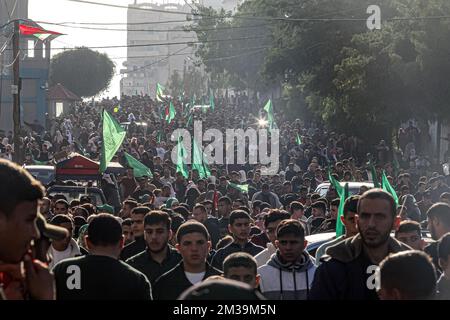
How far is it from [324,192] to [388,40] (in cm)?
1219

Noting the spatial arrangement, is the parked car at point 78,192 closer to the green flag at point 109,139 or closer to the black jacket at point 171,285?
the green flag at point 109,139

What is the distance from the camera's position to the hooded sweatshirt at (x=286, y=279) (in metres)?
8.66

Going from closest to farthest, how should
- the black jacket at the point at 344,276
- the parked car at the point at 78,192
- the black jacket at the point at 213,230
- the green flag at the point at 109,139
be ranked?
the black jacket at the point at 344,276
the black jacket at the point at 213,230
the parked car at the point at 78,192
the green flag at the point at 109,139

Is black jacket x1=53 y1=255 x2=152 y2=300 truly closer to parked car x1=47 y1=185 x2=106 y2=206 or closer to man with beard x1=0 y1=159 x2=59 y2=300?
man with beard x1=0 y1=159 x2=59 y2=300

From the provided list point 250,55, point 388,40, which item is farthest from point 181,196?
point 250,55

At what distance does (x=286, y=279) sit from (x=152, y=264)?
146 centimetres

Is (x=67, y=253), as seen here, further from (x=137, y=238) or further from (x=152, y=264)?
(x=137, y=238)

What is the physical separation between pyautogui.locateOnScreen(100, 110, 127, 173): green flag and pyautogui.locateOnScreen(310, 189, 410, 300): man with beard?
14.4 m

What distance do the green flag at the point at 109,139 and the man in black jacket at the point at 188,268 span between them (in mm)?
12709

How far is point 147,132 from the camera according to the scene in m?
46.6

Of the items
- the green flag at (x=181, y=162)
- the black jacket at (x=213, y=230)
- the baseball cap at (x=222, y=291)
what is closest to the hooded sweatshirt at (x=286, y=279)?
the baseball cap at (x=222, y=291)

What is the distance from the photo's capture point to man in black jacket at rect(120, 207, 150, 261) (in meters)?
11.1

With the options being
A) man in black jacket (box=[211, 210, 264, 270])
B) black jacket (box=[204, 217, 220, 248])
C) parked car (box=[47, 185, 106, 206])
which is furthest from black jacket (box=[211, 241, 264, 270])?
parked car (box=[47, 185, 106, 206])

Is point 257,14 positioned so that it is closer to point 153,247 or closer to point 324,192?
point 324,192
